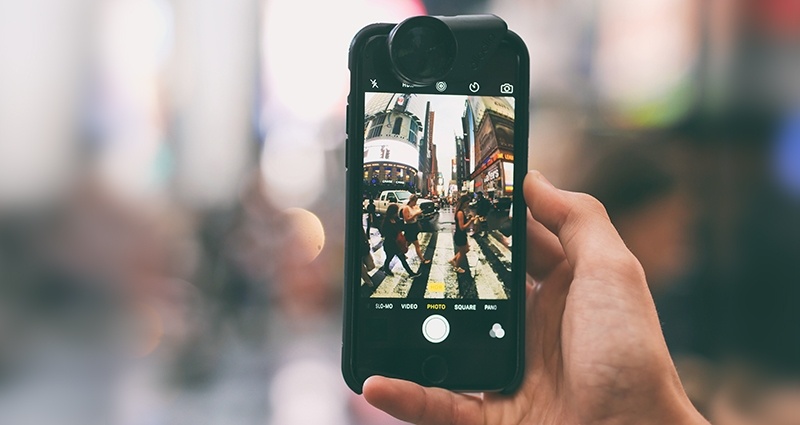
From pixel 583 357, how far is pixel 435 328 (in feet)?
0.43

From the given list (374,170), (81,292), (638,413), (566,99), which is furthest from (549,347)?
(81,292)

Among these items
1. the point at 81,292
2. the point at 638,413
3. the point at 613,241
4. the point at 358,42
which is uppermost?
the point at 358,42

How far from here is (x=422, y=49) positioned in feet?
2.05

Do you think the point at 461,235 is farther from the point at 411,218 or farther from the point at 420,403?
the point at 420,403

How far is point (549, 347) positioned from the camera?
2.17 feet

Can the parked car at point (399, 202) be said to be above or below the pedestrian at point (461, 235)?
above

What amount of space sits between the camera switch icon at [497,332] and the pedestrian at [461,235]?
6 centimetres

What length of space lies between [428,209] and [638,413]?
0.79 ft

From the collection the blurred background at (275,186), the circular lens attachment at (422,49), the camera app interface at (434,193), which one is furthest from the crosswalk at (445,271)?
the blurred background at (275,186)

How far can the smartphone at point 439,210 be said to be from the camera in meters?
0.63

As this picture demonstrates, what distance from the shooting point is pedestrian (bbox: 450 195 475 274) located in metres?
0.64

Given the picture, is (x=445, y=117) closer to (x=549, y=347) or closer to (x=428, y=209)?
(x=428, y=209)

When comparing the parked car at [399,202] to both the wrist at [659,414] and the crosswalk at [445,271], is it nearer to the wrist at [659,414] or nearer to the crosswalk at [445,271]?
the crosswalk at [445,271]

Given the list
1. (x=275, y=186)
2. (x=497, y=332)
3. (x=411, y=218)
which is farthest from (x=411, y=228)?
(x=275, y=186)
